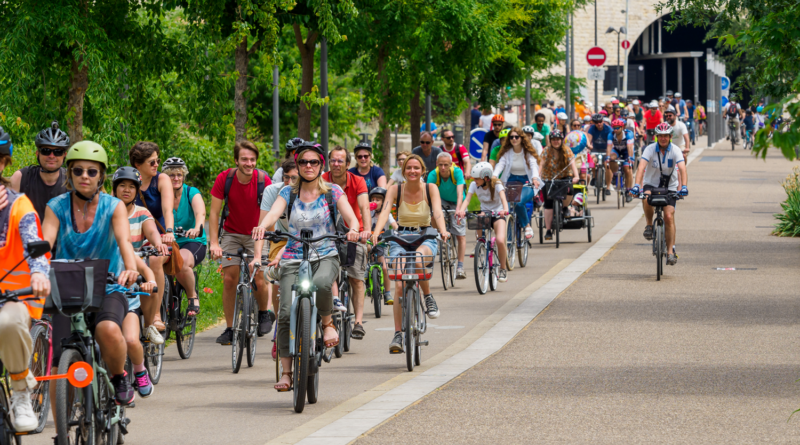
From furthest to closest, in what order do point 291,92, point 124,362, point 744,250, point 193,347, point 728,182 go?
point 728,182 → point 744,250 → point 291,92 → point 193,347 → point 124,362

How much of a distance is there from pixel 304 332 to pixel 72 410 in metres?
2.16

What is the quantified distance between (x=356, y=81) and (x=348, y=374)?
1410 centimetres

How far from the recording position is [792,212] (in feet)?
67.4

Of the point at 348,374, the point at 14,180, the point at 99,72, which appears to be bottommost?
the point at 348,374

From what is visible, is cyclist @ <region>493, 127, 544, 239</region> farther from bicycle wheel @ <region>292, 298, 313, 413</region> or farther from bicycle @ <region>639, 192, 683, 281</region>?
bicycle wheel @ <region>292, 298, 313, 413</region>

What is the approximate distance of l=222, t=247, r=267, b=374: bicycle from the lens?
31.8ft

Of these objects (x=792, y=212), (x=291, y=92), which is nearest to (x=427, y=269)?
(x=291, y=92)

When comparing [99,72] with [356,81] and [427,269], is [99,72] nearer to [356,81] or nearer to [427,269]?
[427,269]

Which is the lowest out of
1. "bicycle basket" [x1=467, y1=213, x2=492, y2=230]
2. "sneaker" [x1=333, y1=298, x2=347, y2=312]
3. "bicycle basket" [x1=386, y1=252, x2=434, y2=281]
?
"sneaker" [x1=333, y1=298, x2=347, y2=312]

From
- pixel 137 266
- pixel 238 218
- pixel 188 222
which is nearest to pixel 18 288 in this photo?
pixel 137 266

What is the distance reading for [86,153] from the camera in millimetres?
6508

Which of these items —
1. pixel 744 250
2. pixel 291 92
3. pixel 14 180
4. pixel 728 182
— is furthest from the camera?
pixel 728 182

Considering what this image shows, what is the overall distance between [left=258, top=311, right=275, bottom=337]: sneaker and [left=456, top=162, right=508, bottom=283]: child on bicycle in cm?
447

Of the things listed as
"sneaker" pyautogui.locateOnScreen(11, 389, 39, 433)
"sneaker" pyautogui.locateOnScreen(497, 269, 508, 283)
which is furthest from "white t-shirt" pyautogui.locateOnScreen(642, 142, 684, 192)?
"sneaker" pyautogui.locateOnScreen(11, 389, 39, 433)
